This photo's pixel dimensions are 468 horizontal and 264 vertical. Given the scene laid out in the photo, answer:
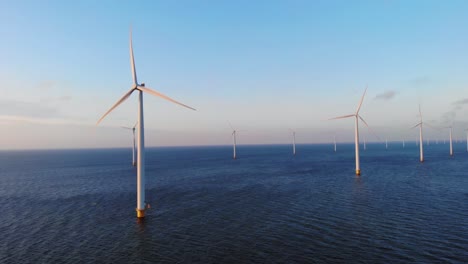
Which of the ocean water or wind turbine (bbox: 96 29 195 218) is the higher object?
wind turbine (bbox: 96 29 195 218)

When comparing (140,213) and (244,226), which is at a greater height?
(140,213)

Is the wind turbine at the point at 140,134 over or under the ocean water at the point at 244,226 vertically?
over

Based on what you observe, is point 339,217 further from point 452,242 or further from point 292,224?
point 452,242

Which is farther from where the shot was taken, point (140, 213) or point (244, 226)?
point (140, 213)

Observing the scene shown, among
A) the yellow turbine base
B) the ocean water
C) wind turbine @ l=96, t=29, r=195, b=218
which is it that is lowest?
the ocean water

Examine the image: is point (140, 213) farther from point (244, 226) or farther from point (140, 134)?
point (244, 226)

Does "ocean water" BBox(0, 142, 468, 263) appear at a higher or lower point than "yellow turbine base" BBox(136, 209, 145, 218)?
lower

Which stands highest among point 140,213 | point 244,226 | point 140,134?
point 140,134

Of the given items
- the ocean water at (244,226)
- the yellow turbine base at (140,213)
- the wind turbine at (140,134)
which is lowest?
the ocean water at (244,226)

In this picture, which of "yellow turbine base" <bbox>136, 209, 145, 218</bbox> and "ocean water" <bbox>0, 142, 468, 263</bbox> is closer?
"ocean water" <bbox>0, 142, 468, 263</bbox>

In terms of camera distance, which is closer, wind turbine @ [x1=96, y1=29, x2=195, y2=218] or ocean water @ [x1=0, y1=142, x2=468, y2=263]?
ocean water @ [x1=0, y1=142, x2=468, y2=263]

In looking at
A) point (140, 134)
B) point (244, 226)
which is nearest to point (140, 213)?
point (140, 134)
